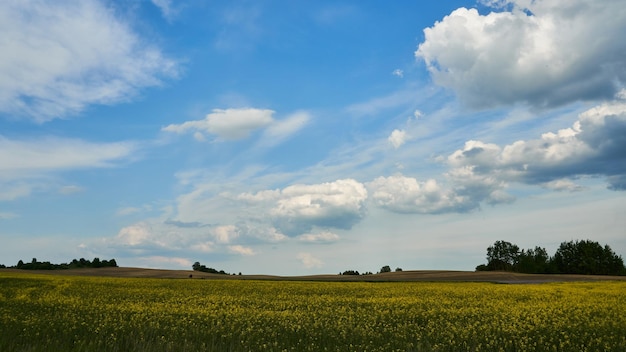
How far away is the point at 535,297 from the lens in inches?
1206

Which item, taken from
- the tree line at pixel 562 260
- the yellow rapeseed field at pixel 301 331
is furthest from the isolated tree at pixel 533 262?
the yellow rapeseed field at pixel 301 331

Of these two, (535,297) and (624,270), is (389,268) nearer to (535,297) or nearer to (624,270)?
(624,270)

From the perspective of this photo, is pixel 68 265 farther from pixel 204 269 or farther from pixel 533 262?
pixel 533 262

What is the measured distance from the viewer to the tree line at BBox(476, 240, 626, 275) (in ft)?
422

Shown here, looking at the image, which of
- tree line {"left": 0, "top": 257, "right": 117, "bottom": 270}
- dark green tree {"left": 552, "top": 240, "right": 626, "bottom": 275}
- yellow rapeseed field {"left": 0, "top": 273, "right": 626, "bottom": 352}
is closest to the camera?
yellow rapeseed field {"left": 0, "top": 273, "right": 626, "bottom": 352}

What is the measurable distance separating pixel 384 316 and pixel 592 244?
135 meters

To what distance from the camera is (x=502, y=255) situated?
149m

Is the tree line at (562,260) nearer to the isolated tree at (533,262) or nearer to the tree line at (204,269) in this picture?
the isolated tree at (533,262)

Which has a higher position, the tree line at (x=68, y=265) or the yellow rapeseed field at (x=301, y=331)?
the tree line at (x=68, y=265)

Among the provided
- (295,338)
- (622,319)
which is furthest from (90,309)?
(622,319)

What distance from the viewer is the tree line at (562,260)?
129m

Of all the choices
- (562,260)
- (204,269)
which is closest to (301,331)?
(204,269)

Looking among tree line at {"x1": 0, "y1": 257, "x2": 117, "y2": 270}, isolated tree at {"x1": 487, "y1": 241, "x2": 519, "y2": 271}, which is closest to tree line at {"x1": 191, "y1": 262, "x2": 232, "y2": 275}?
tree line at {"x1": 0, "y1": 257, "x2": 117, "y2": 270}

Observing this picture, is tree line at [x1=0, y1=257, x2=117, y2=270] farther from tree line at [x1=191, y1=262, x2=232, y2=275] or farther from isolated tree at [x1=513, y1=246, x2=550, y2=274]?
isolated tree at [x1=513, y1=246, x2=550, y2=274]
